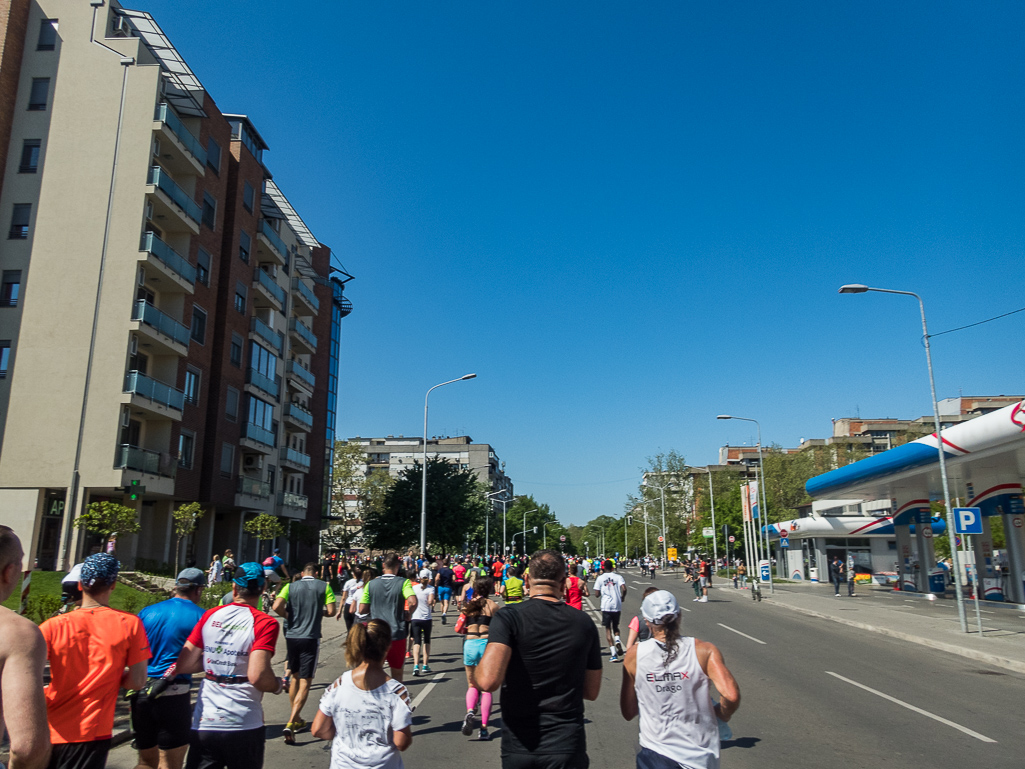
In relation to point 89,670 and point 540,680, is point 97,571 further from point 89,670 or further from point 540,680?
point 540,680

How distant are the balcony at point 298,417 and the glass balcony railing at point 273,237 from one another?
946cm

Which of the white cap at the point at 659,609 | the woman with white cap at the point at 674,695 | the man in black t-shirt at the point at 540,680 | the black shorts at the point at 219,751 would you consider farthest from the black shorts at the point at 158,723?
the white cap at the point at 659,609

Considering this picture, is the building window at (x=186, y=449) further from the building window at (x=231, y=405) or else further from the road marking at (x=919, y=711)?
the road marking at (x=919, y=711)

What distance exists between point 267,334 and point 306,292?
7.56 meters

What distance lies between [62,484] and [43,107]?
51.2ft

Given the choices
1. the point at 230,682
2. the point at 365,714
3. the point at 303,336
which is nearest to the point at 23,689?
the point at 365,714

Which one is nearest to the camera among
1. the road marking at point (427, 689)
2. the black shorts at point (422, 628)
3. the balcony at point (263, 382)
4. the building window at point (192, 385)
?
the road marking at point (427, 689)

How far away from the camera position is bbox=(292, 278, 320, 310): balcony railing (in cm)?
4750

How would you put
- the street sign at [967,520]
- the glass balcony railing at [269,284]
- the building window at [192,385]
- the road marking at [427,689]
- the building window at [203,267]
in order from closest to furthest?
the road marking at [427,689], the street sign at [967,520], the building window at [192,385], the building window at [203,267], the glass balcony railing at [269,284]

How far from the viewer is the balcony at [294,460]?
45.6m

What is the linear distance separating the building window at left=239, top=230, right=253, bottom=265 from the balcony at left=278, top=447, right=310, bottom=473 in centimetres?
1236

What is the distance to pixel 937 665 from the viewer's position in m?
14.2

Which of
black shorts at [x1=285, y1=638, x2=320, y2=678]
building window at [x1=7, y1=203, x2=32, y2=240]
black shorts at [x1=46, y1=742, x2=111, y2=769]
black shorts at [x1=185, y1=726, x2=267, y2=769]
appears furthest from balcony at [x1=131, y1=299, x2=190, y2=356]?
black shorts at [x1=46, y1=742, x2=111, y2=769]

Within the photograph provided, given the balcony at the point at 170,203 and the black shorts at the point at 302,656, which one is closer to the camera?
the black shorts at the point at 302,656
